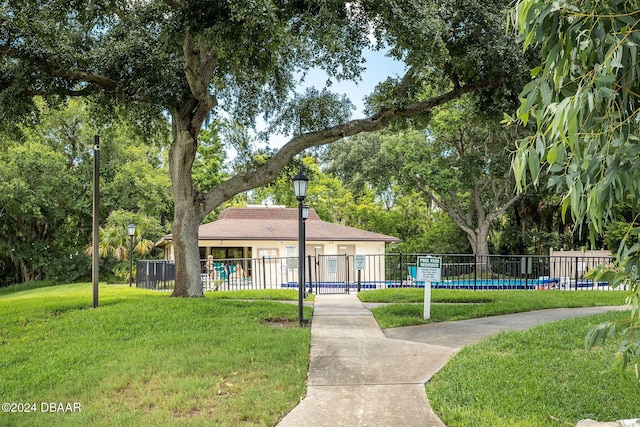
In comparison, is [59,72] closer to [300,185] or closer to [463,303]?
[300,185]

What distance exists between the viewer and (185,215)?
39.7 ft

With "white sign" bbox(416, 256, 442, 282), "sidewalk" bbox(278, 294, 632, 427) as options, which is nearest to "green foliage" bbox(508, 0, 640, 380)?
"sidewalk" bbox(278, 294, 632, 427)

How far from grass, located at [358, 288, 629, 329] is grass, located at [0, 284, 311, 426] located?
2085mm

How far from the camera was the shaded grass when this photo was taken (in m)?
4.18

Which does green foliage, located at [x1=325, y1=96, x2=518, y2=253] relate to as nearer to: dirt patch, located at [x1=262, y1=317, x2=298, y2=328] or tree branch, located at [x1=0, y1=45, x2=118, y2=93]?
tree branch, located at [x1=0, y1=45, x2=118, y2=93]

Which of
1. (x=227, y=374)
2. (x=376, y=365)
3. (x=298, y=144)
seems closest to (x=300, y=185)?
(x=298, y=144)

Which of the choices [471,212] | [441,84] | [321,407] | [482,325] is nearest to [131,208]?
[471,212]

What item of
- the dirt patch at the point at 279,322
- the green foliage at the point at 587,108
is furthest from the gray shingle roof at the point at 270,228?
the green foliage at the point at 587,108

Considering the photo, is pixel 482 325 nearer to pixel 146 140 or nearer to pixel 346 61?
pixel 346 61

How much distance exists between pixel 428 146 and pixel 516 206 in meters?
7.72

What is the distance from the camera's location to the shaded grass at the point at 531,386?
4184 millimetres

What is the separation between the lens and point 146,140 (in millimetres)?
15148

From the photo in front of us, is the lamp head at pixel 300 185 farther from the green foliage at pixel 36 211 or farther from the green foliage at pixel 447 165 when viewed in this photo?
the green foliage at pixel 36 211

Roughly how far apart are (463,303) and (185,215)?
711cm
